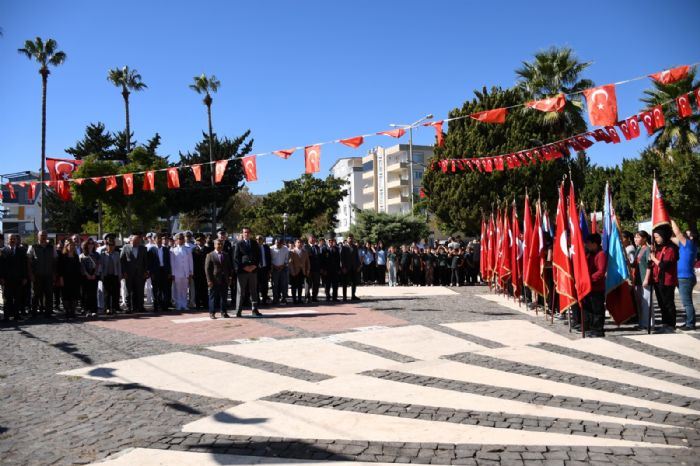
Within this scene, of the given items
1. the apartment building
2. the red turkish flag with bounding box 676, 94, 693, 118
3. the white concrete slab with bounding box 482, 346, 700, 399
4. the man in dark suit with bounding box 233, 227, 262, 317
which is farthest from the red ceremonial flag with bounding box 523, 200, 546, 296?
the apartment building

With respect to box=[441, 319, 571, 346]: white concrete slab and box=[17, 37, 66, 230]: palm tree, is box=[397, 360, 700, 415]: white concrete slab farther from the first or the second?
box=[17, 37, 66, 230]: palm tree

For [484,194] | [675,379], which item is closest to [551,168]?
[484,194]

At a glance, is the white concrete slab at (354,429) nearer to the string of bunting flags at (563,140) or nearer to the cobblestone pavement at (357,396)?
the cobblestone pavement at (357,396)

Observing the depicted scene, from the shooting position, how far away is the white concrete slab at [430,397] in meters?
5.38

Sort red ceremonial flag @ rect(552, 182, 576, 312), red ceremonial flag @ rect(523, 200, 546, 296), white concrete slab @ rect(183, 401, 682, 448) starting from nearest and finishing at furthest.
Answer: white concrete slab @ rect(183, 401, 682, 448), red ceremonial flag @ rect(552, 182, 576, 312), red ceremonial flag @ rect(523, 200, 546, 296)

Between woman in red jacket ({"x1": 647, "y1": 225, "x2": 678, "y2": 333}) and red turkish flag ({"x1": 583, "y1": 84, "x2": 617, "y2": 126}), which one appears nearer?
woman in red jacket ({"x1": 647, "y1": 225, "x2": 678, "y2": 333})

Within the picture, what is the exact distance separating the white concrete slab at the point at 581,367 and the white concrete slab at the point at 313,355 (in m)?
1.74

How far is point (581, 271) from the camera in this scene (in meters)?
9.72

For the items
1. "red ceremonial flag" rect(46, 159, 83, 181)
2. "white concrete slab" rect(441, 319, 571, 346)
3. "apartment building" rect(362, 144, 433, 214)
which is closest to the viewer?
"white concrete slab" rect(441, 319, 571, 346)

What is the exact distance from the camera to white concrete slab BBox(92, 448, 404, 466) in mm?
4340

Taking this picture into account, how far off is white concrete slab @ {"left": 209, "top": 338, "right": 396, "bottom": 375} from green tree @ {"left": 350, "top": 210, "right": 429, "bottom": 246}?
31.1m

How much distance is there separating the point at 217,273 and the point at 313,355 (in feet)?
16.4

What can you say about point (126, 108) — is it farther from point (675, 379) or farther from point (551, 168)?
point (675, 379)

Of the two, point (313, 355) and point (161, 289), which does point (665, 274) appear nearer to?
point (313, 355)
